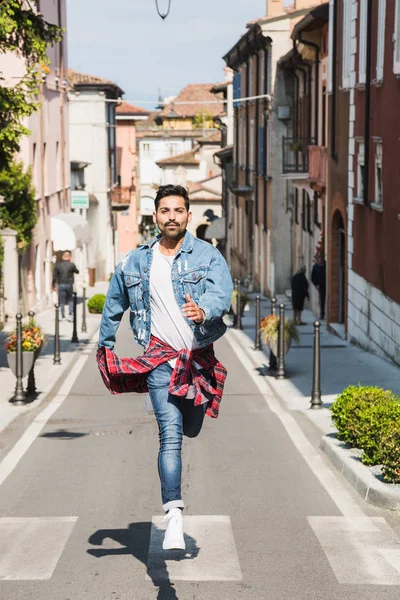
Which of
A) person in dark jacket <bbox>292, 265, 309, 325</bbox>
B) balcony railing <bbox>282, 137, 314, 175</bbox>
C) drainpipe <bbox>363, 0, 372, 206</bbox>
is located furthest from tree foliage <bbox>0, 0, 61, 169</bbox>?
balcony railing <bbox>282, 137, 314, 175</bbox>

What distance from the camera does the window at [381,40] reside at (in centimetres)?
1973

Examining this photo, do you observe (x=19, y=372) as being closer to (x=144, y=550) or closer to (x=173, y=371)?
(x=144, y=550)

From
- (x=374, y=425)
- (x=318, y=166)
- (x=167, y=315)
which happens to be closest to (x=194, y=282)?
(x=167, y=315)

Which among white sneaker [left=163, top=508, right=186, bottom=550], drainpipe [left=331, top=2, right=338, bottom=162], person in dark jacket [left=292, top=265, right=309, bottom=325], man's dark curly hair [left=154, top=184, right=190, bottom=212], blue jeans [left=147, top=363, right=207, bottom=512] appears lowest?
person in dark jacket [left=292, top=265, right=309, bottom=325]

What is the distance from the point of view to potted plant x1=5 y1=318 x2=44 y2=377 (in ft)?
47.5

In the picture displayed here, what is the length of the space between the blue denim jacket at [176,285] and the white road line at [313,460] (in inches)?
93.6

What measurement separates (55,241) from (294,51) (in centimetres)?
1004

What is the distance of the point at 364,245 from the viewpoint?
22.1 metres

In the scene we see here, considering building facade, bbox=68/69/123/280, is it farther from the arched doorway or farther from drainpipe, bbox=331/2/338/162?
drainpipe, bbox=331/2/338/162

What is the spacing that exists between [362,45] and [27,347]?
10657mm

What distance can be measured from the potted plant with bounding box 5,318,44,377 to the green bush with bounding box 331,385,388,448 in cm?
557

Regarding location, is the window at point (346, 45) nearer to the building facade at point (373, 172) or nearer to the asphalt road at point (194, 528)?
the building facade at point (373, 172)

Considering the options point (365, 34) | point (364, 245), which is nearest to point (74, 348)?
point (364, 245)

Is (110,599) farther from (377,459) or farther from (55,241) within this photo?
(55,241)
